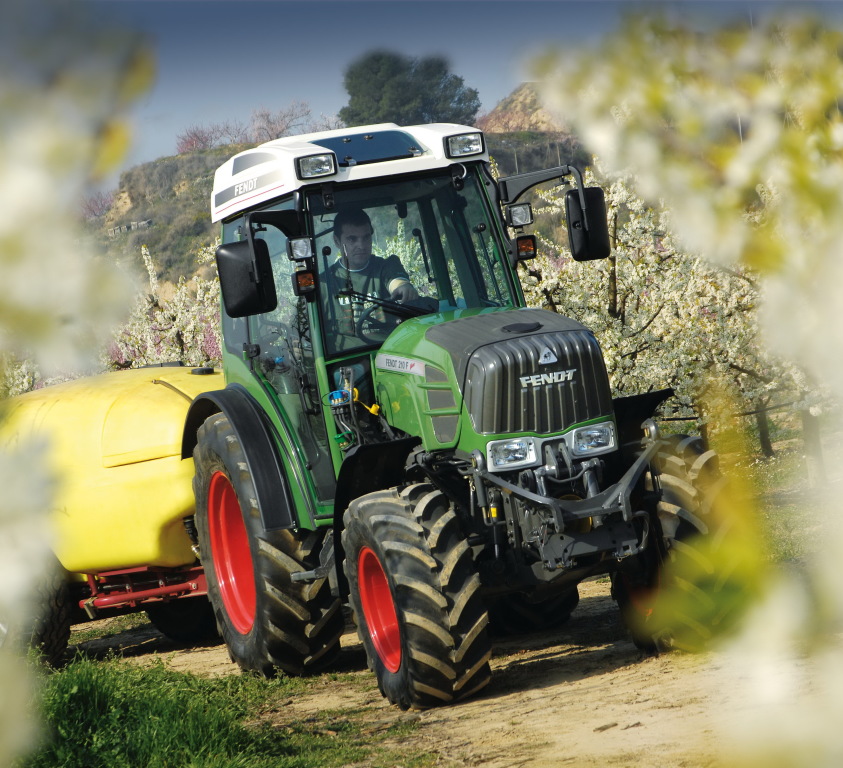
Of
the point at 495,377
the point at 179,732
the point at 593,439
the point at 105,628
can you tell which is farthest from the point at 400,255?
the point at 105,628

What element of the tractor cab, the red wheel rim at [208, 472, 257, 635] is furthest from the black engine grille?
the red wheel rim at [208, 472, 257, 635]

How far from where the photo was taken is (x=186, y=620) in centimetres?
800

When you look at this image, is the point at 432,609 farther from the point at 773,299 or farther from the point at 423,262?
the point at 773,299

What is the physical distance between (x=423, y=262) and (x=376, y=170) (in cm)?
54

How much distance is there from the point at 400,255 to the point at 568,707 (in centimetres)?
246

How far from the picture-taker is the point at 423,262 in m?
5.93

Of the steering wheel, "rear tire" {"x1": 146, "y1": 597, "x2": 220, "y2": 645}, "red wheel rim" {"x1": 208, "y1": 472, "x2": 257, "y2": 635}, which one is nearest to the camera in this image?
the steering wheel

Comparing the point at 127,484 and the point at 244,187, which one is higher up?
the point at 244,187

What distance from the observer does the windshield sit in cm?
573

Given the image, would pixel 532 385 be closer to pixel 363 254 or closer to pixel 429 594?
pixel 429 594

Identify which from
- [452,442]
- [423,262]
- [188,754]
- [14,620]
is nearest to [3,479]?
[14,620]

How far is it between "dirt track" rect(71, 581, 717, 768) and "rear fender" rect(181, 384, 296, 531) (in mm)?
955

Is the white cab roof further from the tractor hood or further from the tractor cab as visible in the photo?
the tractor hood

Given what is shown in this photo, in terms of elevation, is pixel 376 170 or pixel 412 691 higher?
A: pixel 376 170
